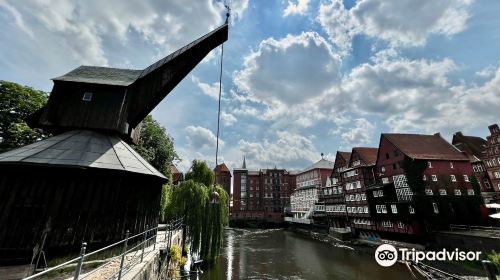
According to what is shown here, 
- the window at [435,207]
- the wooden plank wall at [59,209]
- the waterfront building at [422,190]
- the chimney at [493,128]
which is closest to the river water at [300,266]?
the waterfront building at [422,190]

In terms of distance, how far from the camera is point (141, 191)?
10.4 metres

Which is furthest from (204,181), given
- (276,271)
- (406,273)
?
(406,273)

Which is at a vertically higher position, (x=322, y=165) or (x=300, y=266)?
(x=322, y=165)

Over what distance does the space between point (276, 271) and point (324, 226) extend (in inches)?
1121

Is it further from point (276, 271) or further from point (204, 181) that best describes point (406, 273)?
point (204, 181)

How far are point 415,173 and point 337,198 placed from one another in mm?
16666

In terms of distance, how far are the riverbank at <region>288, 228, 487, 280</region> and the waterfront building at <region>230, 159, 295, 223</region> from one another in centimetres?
1760

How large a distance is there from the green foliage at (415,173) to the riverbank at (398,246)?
6499 millimetres

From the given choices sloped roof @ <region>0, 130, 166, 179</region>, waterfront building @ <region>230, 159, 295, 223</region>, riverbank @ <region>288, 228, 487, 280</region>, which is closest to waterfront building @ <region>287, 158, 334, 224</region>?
riverbank @ <region>288, 228, 487, 280</region>

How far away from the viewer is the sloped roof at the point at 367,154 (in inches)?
1469

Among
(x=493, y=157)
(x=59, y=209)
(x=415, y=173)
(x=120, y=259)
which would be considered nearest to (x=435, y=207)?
(x=415, y=173)

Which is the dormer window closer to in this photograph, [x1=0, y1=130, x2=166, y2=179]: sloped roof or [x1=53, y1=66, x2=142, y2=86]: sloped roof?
[x1=53, y1=66, x2=142, y2=86]: sloped roof

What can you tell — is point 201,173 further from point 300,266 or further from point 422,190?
point 422,190

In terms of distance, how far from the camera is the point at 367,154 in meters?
38.9
